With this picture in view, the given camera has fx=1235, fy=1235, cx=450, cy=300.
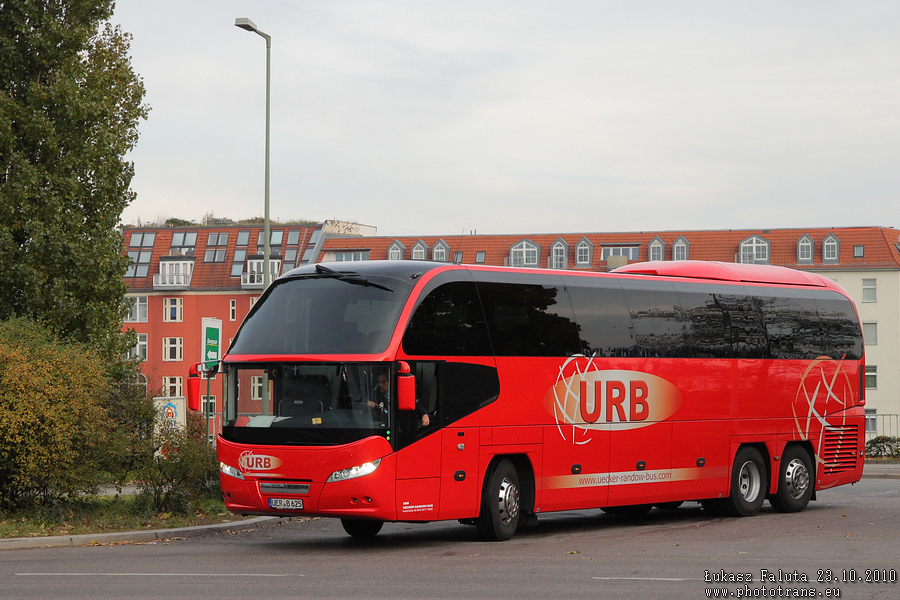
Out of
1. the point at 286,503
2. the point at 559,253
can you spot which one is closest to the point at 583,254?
the point at 559,253

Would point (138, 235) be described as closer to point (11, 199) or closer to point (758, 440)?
point (11, 199)

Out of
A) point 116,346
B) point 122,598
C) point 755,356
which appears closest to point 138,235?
point 116,346

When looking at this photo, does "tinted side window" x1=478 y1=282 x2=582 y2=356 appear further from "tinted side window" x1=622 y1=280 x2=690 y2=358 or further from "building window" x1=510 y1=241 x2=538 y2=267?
"building window" x1=510 y1=241 x2=538 y2=267

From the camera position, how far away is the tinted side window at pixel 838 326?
2172 cm

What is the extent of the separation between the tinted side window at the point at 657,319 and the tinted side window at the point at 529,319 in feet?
4.88

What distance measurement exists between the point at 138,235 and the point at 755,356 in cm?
8678

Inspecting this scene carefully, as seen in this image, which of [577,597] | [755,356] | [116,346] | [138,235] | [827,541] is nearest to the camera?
[577,597]

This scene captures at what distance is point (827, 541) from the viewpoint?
1537 centimetres

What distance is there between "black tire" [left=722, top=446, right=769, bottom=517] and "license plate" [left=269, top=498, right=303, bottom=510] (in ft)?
26.2

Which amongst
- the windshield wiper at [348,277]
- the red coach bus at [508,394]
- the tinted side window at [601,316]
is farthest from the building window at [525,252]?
the windshield wiper at [348,277]

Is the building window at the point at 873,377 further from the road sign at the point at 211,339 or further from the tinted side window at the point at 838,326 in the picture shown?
the road sign at the point at 211,339

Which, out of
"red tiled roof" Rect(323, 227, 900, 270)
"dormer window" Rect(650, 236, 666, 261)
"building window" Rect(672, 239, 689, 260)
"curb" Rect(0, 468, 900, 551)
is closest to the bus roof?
"curb" Rect(0, 468, 900, 551)

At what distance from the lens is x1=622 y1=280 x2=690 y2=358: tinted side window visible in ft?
59.9

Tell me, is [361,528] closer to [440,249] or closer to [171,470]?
[171,470]
